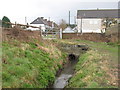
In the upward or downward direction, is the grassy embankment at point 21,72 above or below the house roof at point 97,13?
below

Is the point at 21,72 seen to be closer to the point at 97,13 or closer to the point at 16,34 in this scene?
the point at 16,34

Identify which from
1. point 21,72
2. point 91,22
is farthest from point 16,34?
point 91,22

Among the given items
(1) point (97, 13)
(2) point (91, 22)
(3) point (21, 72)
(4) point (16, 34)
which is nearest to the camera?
(3) point (21, 72)

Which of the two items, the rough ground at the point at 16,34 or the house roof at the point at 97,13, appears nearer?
the rough ground at the point at 16,34

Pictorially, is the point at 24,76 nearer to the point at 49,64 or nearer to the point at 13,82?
the point at 13,82

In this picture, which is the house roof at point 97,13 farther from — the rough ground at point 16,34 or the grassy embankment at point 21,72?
the grassy embankment at point 21,72

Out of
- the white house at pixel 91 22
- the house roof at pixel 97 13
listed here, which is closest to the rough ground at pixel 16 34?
the white house at pixel 91 22

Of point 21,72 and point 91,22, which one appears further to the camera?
point 91,22

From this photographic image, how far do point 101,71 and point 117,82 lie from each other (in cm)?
159

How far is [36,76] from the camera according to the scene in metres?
9.02

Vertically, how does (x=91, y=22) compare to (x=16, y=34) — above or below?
above

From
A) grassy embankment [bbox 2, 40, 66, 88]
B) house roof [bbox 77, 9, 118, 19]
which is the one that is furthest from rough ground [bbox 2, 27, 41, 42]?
house roof [bbox 77, 9, 118, 19]

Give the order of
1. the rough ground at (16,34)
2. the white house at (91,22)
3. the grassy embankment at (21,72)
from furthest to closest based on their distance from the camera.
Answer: the white house at (91,22), the rough ground at (16,34), the grassy embankment at (21,72)

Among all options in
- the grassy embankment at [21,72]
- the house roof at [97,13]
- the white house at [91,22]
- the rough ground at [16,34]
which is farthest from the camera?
the house roof at [97,13]
